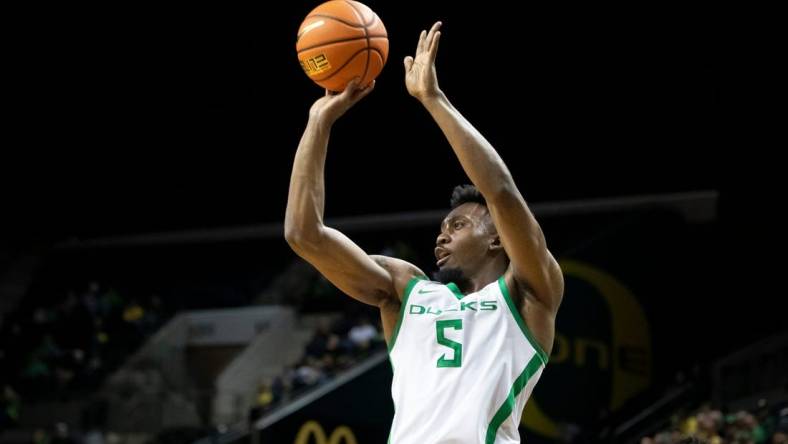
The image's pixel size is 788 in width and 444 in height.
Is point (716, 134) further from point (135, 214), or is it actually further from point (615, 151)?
point (135, 214)

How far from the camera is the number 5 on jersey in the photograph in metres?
3.50

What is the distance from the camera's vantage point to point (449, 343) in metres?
3.53

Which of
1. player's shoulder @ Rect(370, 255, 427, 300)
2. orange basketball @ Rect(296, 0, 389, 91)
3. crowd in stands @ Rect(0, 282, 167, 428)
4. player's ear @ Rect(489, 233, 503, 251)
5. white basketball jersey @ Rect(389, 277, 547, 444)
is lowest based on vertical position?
crowd in stands @ Rect(0, 282, 167, 428)

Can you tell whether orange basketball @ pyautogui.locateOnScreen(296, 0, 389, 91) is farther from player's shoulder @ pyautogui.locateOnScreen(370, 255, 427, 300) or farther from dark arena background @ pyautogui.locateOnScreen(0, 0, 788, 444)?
dark arena background @ pyautogui.locateOnScreen(0, 0, 788, 444)

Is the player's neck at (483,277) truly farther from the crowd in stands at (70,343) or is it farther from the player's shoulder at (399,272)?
the crowd in stands at (70,343)

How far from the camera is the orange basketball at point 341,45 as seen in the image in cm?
383

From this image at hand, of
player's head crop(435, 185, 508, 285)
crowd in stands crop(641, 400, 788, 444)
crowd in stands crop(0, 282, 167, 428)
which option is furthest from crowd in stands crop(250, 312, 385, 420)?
player's head crop(435, 185, 508, 285)

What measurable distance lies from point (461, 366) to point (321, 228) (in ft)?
1.99

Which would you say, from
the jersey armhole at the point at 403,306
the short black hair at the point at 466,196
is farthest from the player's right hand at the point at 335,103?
the jersey armhole at the point at 403,306

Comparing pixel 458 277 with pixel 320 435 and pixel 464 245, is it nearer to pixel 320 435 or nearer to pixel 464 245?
pixel 464 245

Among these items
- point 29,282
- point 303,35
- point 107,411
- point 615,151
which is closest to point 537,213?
point 615,151

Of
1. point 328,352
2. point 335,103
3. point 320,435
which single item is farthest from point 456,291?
point 328,352

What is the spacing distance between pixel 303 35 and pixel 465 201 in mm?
816

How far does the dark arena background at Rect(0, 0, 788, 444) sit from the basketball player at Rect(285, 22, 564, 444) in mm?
7189
